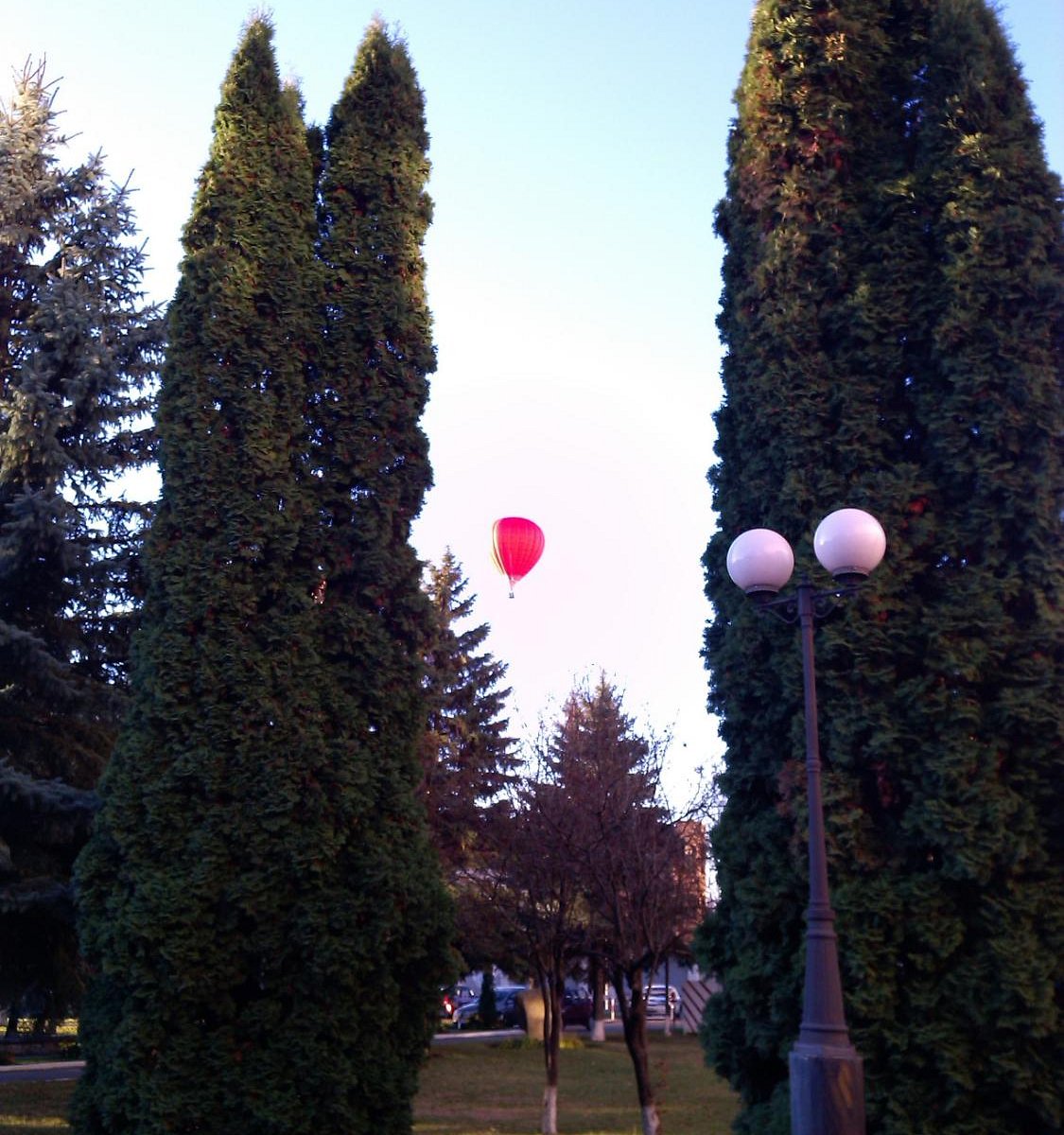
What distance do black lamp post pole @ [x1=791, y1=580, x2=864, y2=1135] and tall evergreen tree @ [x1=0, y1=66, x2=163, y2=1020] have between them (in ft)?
24.3

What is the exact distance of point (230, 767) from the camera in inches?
374

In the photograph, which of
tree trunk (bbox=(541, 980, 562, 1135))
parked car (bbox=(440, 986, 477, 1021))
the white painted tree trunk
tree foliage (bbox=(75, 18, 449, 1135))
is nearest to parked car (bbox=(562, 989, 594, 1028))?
parked car (bbox=(440, 986, 477, 1021))

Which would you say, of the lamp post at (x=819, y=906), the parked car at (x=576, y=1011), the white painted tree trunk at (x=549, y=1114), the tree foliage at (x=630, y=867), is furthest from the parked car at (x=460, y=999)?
the lamp post at (x=819, y=906)

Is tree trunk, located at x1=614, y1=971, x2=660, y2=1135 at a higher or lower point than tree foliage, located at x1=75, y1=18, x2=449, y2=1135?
lower

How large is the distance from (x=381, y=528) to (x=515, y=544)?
5.50 meters

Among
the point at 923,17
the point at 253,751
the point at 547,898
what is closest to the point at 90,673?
the point at 253,751

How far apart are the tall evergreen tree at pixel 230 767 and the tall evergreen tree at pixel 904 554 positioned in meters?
3.24

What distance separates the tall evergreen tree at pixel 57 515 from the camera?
11.3 meters

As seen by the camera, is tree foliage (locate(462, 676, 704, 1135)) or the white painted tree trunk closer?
tree foliage (locate(462, 676, 704, 1135))

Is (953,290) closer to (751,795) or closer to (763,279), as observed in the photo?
(763,279)

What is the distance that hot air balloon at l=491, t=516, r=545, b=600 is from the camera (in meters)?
15.9

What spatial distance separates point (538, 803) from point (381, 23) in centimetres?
925

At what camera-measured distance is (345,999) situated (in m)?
9.12

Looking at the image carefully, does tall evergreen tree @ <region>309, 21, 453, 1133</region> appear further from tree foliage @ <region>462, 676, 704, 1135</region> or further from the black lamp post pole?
the black lamp post pole
